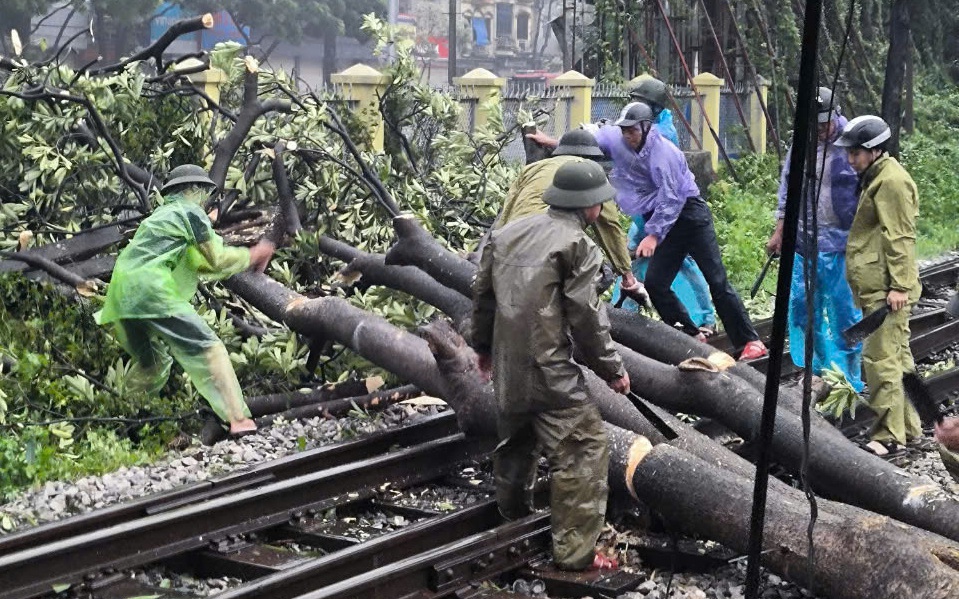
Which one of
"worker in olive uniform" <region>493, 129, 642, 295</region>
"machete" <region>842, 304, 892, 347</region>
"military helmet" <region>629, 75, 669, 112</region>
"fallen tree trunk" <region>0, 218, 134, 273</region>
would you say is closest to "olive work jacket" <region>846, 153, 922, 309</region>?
"machete" <region>842, 304, 892, 347</region>

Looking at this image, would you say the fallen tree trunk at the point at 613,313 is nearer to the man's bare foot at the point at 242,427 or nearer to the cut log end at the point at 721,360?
the cut log end at the point at 721,360

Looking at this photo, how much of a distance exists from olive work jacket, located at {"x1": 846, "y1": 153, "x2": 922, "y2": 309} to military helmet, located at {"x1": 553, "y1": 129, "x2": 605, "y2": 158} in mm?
1809

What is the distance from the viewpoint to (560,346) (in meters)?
6.20

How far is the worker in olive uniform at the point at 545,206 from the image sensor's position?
797cm

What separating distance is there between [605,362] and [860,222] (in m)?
3.10

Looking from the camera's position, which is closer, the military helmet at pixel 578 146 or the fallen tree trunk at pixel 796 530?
the fallen tree trunk at pixel 796 530

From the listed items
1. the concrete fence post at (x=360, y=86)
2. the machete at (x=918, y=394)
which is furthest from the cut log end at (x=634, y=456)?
the concrete fence post at (x=360, y=86)

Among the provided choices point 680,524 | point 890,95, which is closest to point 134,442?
point 680,524

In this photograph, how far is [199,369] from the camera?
8219mm

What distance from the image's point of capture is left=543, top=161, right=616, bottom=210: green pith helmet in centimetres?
630

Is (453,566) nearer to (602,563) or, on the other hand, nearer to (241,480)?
(602,563)

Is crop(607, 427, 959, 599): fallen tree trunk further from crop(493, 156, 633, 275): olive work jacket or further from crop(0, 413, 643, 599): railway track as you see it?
crop(493, 156, 633, 275): olive work jacket

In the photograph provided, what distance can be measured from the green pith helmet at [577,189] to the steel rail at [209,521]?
2.06 m

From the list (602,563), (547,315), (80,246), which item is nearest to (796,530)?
(602,563)
